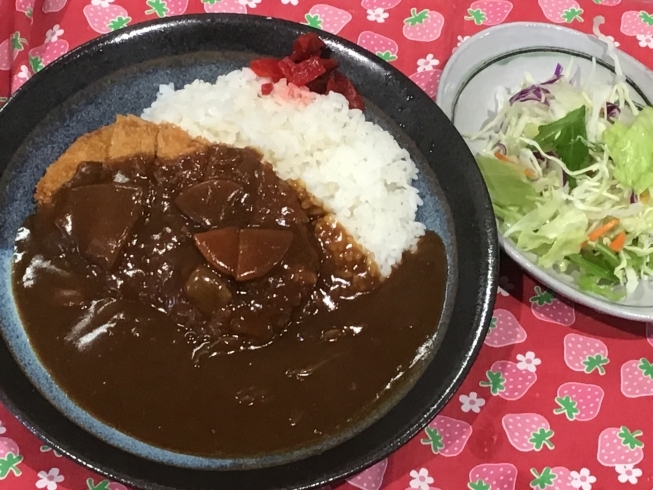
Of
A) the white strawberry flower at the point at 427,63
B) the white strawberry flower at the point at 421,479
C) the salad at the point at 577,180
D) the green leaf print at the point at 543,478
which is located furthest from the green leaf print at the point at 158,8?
the green leaf print at the point at 543,478

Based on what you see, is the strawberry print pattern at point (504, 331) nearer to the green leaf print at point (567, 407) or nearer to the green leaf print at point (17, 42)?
the green leaf print at point (567, 407)

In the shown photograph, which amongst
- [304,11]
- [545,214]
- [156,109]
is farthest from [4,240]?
[545,214]

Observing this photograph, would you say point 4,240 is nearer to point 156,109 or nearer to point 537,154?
point 156,109

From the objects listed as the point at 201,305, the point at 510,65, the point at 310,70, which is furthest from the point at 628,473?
the point at 310,70

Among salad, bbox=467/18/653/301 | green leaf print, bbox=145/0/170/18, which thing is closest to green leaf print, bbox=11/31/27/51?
green leaf print, bbox=145/0/170/18

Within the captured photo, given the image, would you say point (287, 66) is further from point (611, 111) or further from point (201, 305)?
point (611, 111)

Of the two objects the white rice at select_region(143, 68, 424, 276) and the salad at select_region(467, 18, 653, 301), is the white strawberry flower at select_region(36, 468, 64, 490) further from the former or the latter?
the salad at select_region(467, 18, 653, 301)
